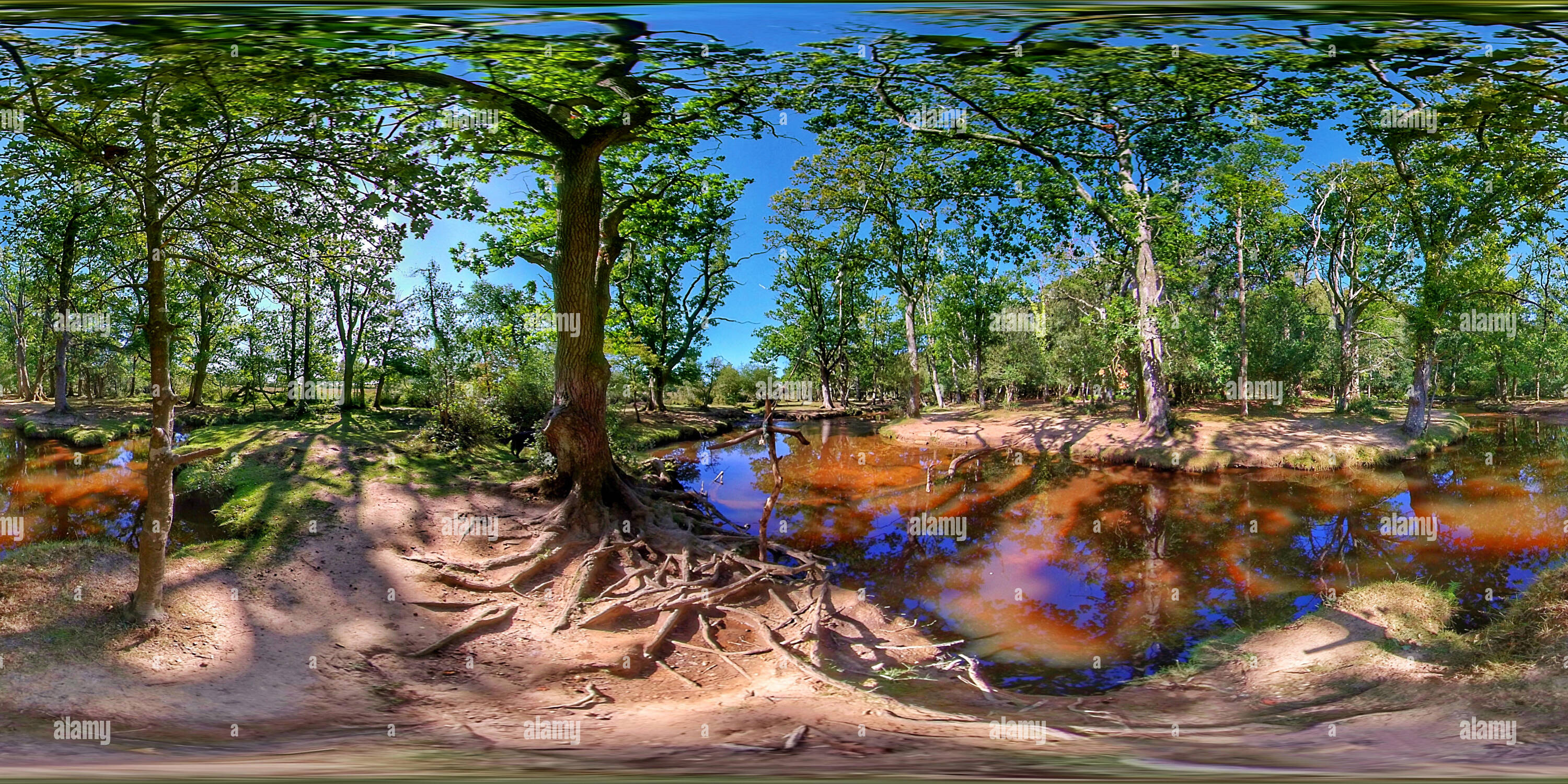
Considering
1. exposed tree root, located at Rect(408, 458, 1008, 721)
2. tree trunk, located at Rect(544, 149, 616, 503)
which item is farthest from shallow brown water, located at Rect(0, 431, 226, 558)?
tree trunk, located at Rect(544, 149, 616, 503)

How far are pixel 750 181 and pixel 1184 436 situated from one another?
4.65 meters

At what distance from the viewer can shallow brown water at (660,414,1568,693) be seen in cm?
202

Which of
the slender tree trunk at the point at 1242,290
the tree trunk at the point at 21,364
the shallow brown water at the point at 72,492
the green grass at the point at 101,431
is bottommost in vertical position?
the shallow brown water at the point at 72,492

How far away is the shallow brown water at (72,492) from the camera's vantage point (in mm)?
1924

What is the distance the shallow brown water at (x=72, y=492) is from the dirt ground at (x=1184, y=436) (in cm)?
492

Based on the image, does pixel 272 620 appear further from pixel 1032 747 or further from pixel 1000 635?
pixel 1000 635

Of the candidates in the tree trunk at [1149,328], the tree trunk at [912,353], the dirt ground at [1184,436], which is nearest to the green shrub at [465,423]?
the tree trunk at [912,353]

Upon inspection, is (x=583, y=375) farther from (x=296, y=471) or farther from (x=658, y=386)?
(x=296, y=471)

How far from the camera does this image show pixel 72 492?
204cm

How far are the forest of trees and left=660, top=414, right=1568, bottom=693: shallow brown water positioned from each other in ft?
1.20

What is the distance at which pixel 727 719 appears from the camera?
1.22 metres

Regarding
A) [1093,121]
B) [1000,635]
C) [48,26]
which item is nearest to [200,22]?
[48,26]

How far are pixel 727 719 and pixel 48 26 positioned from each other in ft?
8.66

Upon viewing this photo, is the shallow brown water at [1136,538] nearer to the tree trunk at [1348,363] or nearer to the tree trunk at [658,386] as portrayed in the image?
the tree trunk at [1348,363]
